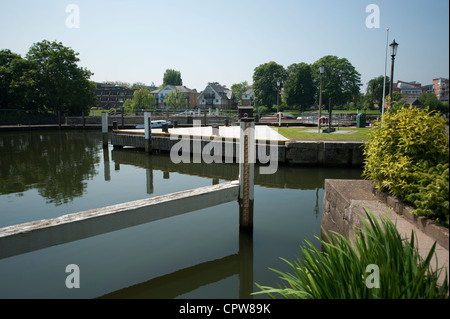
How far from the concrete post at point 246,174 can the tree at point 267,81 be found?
6145 cm

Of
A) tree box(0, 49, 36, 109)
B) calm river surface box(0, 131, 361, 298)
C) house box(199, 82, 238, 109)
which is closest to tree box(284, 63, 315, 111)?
house box(199, 82, 238, 109)

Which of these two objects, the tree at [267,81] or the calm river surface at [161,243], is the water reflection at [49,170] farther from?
the tree at [267,81]

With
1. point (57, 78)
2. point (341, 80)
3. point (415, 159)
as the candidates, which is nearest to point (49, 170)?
point (415, 159)

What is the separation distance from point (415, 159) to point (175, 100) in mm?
77453

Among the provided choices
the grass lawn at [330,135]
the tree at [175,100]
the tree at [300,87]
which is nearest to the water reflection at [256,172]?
the grass lawn at [330,135]

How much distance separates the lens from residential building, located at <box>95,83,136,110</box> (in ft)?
308

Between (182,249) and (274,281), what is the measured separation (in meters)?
1.88

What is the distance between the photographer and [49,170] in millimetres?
14617

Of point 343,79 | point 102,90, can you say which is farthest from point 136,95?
point 343,79

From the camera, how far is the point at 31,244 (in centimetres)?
421

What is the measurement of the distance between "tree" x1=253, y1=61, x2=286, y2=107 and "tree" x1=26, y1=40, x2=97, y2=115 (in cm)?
3483

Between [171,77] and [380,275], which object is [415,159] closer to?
[380,275]

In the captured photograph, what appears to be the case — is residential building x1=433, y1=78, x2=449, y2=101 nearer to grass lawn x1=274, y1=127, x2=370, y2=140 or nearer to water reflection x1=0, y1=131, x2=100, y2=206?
water reflection x1=0, y1=131, x2=100, y2=206

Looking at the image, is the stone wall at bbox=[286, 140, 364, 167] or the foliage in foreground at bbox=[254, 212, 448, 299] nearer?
the foliage in foreground at bbox=[254, 212, 448, 299]
